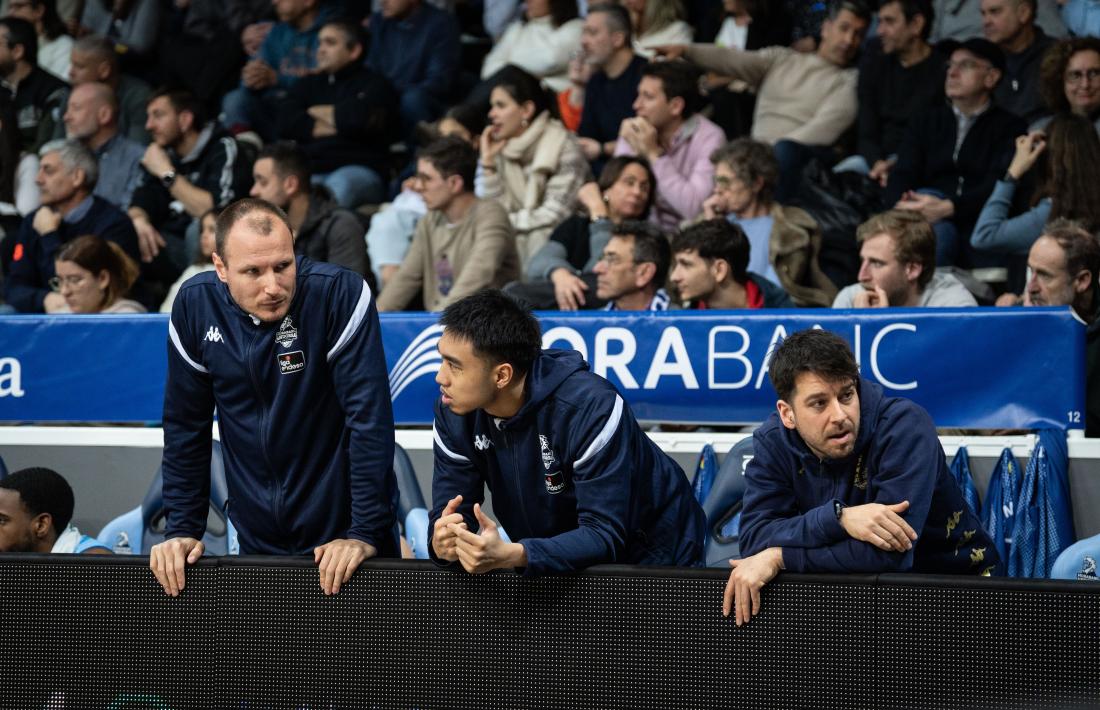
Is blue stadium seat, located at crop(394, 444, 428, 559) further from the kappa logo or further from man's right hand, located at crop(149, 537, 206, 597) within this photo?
man's right hand, located at crop(149, 537, 206, 597)

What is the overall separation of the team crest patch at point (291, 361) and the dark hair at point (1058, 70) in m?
4.44

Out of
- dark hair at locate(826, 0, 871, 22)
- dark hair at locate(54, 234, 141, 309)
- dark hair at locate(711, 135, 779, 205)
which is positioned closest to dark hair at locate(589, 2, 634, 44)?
dark hair at locate(826, 0, 871, 22)

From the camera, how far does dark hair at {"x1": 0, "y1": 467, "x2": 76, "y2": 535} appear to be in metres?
4.86

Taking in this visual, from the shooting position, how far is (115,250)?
22.4 feet

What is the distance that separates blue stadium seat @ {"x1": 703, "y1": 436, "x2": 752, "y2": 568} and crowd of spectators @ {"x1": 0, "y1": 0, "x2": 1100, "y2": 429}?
1202mm

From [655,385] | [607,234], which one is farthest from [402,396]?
[607,234]

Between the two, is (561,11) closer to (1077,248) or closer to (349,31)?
(349,31)

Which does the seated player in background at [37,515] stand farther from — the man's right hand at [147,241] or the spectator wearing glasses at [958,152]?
the spectator wearing glasses at [958,152]

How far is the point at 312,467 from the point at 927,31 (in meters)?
5.62

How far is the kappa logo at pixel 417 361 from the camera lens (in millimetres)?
5645

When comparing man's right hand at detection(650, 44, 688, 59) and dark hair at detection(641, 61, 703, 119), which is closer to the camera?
dark hair at detection(641, 61, 703, 119)

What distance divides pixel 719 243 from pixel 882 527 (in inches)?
109

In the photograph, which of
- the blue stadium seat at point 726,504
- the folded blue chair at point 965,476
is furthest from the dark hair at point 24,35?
the folded blue chair at point 965,476

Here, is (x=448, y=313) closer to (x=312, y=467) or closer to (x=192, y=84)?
(x=312, y=467)
